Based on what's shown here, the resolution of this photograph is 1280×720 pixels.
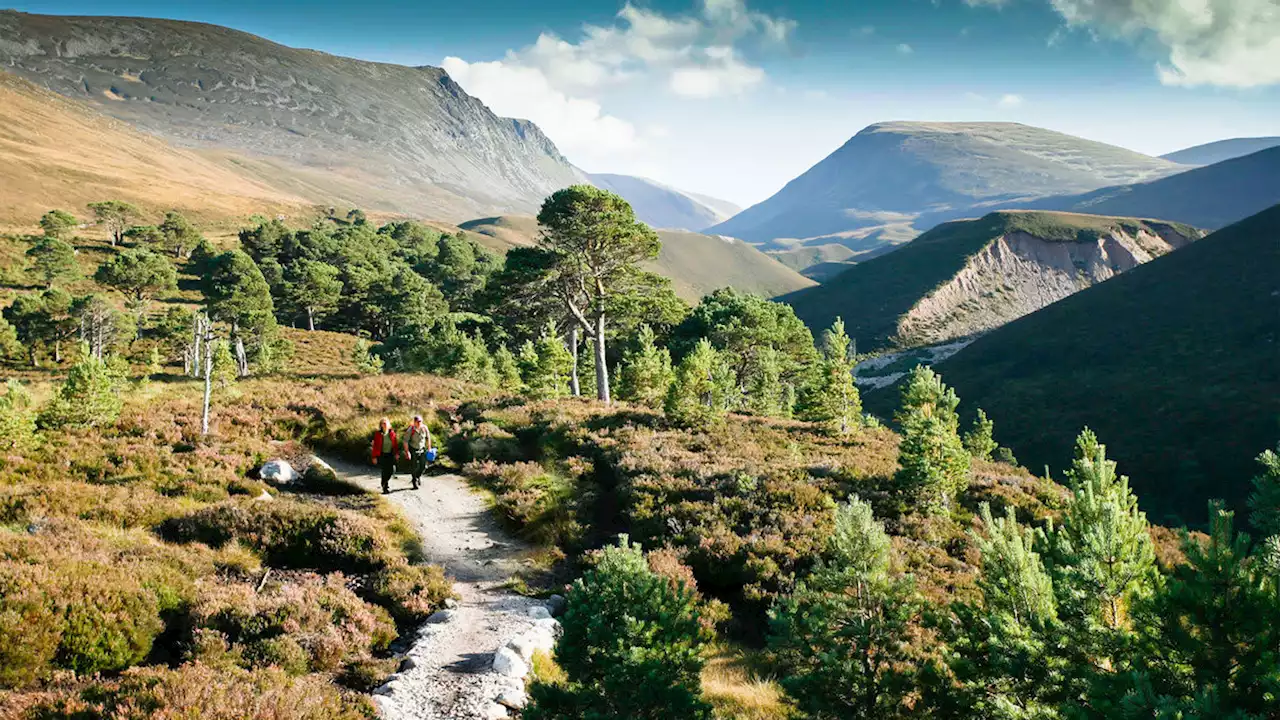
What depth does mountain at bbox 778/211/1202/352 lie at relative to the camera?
14275cm

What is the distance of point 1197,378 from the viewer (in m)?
66.5

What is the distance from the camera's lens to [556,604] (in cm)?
1141

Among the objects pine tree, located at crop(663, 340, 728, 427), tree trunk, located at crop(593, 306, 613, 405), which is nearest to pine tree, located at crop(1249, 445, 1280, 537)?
pine tree, located at crop(663, 340, 728, 427)

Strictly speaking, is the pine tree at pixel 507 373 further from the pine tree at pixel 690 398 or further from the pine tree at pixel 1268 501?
the pine tree at pixel 1268 501

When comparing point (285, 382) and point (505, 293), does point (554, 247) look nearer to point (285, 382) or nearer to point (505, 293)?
point (505, 293)

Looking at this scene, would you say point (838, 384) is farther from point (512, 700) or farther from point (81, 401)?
point (81, 401)

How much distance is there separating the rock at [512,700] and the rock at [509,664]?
0.42m

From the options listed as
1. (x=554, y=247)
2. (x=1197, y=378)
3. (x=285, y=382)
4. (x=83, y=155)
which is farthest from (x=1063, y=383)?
(x=83, y=155)

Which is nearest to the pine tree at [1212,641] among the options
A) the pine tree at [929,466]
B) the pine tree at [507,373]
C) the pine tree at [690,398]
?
the pine tree at [929,466]

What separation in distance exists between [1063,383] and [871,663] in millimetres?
87715

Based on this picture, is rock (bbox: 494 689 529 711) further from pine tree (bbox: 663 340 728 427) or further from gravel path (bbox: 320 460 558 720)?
pine tree (bbox: 663 340 728 427)

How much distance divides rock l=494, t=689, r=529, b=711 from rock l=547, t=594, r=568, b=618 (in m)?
2.70

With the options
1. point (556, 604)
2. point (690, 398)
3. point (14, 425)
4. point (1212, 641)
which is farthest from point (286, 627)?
point (690, 398)

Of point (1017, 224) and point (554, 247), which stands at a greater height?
point (1017, 224)
